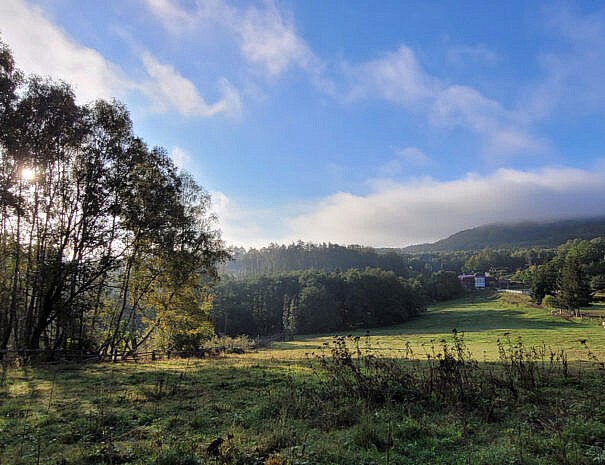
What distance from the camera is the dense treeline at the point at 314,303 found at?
84.0 metres

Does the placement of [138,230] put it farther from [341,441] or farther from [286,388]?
[341,441]

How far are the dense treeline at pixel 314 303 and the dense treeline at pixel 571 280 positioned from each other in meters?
27.5

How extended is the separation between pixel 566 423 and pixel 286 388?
21.6 feet

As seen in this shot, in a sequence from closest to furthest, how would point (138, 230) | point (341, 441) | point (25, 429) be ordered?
point (341, 441), point (25, 429), point (138, 230)

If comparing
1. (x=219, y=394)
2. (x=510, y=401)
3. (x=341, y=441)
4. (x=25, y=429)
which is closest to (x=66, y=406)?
(x=25, y=429)

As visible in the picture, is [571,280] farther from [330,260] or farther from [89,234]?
[330,260]

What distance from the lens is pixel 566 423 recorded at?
6.12 meters

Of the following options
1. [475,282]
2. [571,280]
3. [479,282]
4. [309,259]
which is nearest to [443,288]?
[479,282]

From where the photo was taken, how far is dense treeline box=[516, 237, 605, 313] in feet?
207

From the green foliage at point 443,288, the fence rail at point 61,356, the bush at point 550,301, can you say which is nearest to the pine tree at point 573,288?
the bush at point 550,301

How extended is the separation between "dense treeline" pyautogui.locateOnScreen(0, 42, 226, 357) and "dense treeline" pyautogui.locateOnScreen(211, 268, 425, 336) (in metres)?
58.9

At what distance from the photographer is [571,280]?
6294 cm

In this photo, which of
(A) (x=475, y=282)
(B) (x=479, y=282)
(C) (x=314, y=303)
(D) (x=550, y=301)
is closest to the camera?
(D) (x=550, y=301)

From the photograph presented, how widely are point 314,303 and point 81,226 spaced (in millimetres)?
68716
